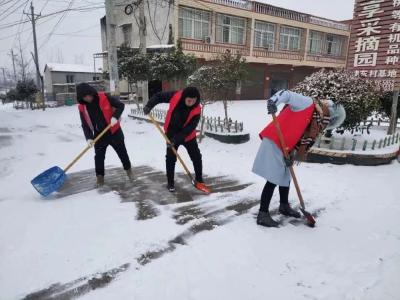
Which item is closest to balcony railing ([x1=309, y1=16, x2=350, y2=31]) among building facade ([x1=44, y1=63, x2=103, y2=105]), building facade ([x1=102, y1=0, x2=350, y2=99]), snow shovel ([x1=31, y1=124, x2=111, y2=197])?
building facade ([x1=102, y1=0, x2=350, y2=99])

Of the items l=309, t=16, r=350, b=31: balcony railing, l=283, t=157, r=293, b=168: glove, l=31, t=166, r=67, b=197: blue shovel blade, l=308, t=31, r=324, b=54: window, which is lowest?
l=31, t=166, r=67, b=197: blue shovel blade

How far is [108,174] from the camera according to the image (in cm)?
528

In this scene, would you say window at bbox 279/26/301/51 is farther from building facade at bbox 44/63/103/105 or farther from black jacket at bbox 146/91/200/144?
black jacket at bbox 146/91/200/144

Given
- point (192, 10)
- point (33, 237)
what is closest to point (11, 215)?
→ point (33, 237)

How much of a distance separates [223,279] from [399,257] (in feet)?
5.61

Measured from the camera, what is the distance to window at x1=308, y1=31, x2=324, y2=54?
2534cm

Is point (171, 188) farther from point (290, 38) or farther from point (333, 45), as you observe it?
point (333, 45)

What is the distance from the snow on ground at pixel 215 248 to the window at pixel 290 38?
820 inches

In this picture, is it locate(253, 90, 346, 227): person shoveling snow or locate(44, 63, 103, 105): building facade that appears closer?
locate(253, 90, 346, 227): person shoveling snow

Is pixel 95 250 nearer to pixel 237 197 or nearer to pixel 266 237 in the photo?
pixel 266 237

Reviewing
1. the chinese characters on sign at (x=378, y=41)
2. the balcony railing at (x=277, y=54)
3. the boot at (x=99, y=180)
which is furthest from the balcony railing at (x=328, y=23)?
the boot at (x=99, y=180)

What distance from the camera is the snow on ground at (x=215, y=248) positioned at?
2404mm

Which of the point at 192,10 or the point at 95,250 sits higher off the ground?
the point at 192,10

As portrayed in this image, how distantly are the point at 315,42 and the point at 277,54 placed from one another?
5594 millimetres
